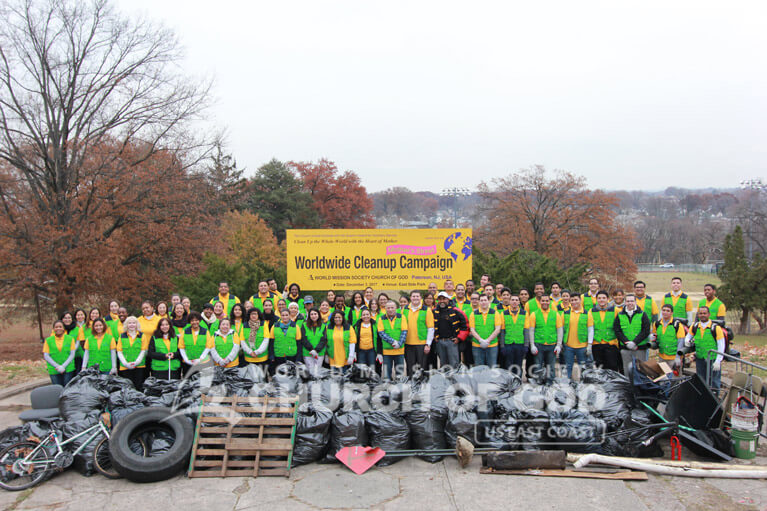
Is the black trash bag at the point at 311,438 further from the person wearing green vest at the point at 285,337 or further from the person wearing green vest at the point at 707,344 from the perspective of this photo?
the person wearing green vest at the point at 707,344

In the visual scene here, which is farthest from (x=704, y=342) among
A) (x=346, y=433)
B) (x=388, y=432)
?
(x=346, y=433)

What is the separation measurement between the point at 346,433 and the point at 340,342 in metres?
1.98

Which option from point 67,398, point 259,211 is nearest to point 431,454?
point 67,398

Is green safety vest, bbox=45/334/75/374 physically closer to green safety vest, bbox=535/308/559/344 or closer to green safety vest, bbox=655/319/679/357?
green safety vest, bbox=535/308/559/344

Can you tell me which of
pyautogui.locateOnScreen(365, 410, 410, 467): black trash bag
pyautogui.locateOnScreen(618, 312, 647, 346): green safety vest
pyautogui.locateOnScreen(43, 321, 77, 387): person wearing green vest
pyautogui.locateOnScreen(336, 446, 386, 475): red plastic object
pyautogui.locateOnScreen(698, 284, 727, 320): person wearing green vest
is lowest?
pyautogui.locateOnScreen(336, 446, 386, 475): red plastic object

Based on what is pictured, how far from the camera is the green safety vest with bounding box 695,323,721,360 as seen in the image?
718 cm

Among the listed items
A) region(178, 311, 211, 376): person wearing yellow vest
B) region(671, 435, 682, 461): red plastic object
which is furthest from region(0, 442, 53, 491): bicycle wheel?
region(671, 435, 682, 461): red plastic object

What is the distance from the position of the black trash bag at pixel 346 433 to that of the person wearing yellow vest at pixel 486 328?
9.32ft

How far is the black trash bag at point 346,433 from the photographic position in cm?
580

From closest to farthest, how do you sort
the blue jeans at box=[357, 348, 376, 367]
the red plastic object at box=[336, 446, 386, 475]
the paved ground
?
the paved ground → the red plastic object at box=[336, 446, 386, 475] → the blue jeans at box=[357, 348, 376, 367]

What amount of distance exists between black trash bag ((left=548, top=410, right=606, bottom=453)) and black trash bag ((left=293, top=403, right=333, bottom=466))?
2.42 m

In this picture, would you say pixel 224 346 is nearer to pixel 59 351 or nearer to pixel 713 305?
pixel 59 351

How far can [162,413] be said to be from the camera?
5777 millimetres

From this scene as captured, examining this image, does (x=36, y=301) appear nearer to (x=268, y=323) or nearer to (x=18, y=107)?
(x=18, y=107)
